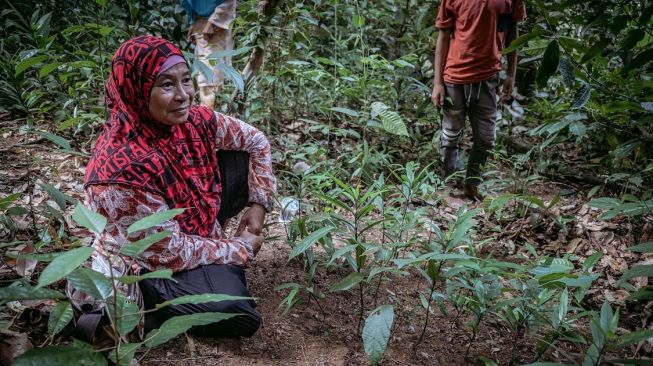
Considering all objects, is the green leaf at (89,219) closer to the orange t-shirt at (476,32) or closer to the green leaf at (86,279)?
the green leaf at (86,279)

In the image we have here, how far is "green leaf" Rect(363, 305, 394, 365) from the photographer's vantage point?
1.63 m

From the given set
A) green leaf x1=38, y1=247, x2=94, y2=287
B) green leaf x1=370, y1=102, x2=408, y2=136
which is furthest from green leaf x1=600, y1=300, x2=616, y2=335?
green leaf x1=370, y1=102, x2=408, y2=136

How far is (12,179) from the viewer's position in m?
3.17

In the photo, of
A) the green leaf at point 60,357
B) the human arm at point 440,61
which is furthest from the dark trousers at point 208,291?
the human arm at point 440,61

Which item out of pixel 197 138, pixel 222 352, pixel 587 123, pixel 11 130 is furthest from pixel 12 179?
pixel 587 123

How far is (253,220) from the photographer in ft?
8.18

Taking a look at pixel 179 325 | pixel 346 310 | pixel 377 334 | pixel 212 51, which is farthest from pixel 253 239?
pixel 212 51

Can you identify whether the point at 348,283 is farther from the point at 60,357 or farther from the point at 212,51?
the point at 212,51

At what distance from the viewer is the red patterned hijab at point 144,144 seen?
1.97 m

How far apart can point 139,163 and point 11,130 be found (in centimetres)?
247

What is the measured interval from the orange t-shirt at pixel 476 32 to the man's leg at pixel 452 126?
101 millimetres

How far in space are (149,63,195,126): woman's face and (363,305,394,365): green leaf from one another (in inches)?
41.6

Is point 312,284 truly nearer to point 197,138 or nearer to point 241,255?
point 241,255

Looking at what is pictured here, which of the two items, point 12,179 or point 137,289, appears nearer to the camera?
point 137,289
